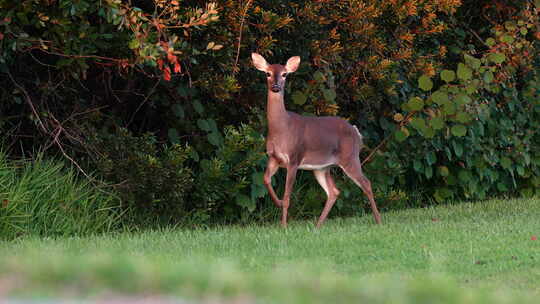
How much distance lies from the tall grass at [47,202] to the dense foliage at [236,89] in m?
0.23

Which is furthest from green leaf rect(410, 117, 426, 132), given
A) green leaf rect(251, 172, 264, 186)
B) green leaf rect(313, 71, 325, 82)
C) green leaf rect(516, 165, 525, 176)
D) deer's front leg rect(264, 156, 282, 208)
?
green leaf rect(516, 165, 525, 176)

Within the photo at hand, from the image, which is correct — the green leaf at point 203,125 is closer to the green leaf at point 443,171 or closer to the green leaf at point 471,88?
the green leaf at point 471,88

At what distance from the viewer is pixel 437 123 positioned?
1127cm

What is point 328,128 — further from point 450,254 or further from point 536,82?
point 536,82

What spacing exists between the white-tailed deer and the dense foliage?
1.78 feet

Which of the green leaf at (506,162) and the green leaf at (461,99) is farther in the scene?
the green leaf at (506,162)

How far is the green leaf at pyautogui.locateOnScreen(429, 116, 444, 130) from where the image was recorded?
443 inches

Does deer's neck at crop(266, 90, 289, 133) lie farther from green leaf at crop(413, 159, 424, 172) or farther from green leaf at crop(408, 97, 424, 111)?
green leaf at crop(413, 159, 424, 172)

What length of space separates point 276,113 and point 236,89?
22.6 inches

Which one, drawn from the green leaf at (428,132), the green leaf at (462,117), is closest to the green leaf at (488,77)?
the green leaf at (462,117)

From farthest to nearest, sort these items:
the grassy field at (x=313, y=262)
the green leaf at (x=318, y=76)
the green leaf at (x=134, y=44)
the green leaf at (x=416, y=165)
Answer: the green leaf at (x=416, y=165) < the green leaf at (x=318, y=76) < the green leaf at (x=134, y=44) < the grassy field at (x=313, y=262)

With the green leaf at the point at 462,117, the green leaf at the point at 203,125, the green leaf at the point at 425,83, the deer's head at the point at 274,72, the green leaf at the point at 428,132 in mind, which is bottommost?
the green leaf at the point at 428,132

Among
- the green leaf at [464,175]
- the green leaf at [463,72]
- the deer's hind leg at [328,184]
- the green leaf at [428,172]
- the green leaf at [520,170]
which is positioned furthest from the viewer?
the green leaf at [520,170]

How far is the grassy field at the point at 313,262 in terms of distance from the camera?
4.97 metres
